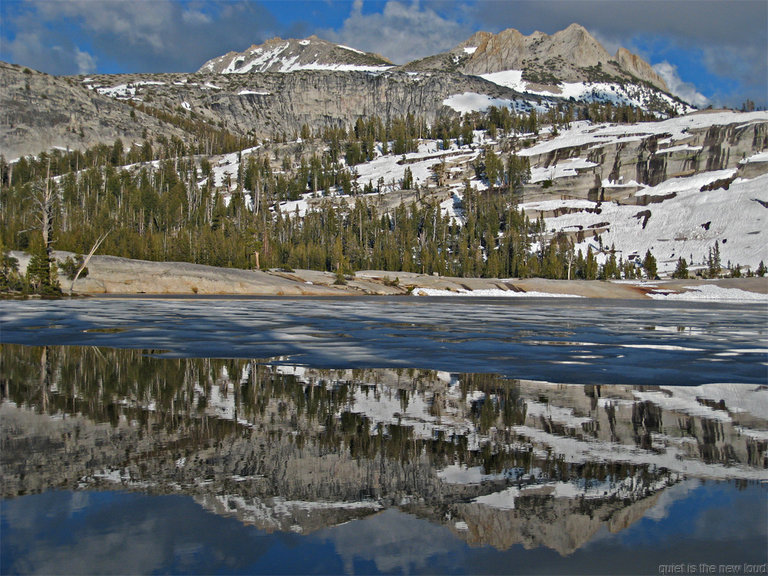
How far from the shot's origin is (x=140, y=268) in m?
65.6

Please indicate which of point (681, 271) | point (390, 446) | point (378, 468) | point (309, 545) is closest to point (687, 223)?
point (681, 271)

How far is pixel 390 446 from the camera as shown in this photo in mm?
7719

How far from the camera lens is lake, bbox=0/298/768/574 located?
4.94 meters

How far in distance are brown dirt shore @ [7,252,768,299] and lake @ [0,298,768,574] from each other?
52217 millimetres

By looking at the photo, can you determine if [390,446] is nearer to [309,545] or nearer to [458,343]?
[309,545]

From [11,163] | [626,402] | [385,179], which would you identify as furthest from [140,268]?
[11,163]

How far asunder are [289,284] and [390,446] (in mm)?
65144

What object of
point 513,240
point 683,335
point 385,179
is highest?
point 385,179

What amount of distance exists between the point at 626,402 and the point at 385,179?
162 m

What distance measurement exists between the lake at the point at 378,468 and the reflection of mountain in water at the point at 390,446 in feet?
0.12

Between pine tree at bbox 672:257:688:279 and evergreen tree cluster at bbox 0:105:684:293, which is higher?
evergreen tree cluster at bbox 0:105:684:293

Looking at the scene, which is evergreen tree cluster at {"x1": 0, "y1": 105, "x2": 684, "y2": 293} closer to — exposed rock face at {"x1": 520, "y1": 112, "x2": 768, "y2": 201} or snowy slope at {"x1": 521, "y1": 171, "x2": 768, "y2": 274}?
snowy slope at {"x1": 521, "y1": 171, "x2": 768, "y2": 274}

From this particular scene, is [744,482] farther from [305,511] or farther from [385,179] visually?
[385,179]

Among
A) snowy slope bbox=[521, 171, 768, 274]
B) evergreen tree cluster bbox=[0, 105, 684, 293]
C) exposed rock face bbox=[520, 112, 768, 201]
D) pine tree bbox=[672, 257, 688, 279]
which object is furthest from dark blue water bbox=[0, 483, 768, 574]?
exposed rock face bbox=[520, 112, 768, 201]
